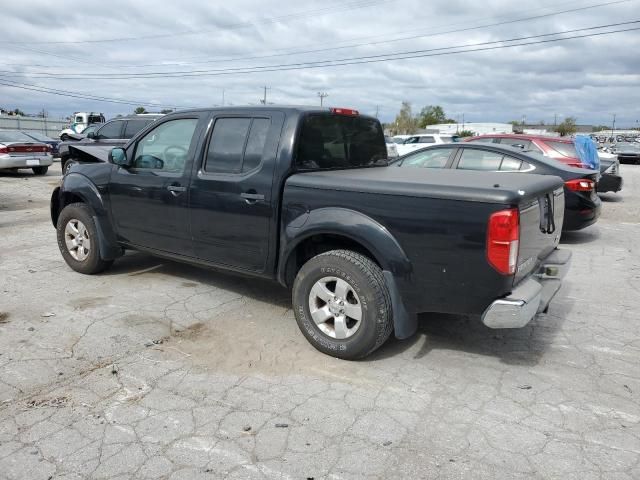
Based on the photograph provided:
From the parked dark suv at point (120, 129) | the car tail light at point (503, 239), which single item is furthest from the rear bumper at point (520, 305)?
the parked dark suv at point (120, 129)

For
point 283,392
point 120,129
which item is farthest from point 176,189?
point 120,129

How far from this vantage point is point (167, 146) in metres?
5.06

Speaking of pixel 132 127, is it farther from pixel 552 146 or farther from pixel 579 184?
pixel 579 184

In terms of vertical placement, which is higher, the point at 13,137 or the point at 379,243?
the point at 13,137

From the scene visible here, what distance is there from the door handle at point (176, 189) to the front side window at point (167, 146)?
6.1 inches

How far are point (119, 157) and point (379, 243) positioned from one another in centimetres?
305

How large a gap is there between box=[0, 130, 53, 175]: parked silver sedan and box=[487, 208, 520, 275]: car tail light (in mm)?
15956

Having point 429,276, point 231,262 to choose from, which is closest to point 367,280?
point 429,276

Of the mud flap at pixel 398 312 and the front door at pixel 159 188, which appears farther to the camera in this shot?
the front door at pixel 159 188

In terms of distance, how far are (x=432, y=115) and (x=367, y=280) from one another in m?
120

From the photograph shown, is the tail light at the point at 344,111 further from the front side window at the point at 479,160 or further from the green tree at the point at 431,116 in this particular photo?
the green tree at the point at 431,116

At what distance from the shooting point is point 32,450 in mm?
2779

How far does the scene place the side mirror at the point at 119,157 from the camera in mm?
5223

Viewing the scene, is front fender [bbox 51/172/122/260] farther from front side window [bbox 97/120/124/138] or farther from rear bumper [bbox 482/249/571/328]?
front side window [bbox 97/120/124/138]
